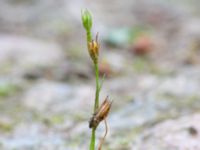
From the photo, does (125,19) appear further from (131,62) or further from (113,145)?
(113,145)

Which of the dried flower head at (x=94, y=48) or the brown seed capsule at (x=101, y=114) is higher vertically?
the dried flower head at (x=94, y=48)

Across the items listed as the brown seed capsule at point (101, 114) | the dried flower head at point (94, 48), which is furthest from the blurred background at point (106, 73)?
the dried flower head at point (94, 48)

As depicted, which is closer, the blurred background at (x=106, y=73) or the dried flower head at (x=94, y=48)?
the dried flower head at (x=94, y=48)

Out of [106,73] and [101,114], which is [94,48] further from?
[106,73]

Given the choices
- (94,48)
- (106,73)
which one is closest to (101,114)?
(94,48)

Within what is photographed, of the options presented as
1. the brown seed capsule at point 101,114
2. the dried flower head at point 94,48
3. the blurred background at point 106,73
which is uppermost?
the dried flower head at point 94,48

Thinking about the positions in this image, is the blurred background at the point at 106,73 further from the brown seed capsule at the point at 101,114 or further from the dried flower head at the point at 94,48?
the dried flower head at the point at 94,48

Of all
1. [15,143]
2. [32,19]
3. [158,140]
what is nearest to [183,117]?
[158,140]

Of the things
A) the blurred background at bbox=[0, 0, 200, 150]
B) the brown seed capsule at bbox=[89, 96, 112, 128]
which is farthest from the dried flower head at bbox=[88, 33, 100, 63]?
the blurred background at bbox=[0, 0, 200, 150]

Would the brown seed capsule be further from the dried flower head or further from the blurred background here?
the blurred background

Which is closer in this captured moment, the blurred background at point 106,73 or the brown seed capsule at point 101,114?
the brown seed capsule at point 101,114
